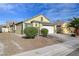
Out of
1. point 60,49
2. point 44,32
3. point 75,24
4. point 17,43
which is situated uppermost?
point 75,24

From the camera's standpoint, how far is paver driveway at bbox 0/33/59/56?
15.3 ft

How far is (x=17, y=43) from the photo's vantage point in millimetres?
4711

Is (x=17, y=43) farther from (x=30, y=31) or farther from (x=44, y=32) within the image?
(x=44, y=32)

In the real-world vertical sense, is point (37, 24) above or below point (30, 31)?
above

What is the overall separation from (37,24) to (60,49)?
1.99 feet

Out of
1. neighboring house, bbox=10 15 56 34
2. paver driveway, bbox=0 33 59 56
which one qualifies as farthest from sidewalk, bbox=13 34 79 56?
neighboring house, bbox=10 15 56 34

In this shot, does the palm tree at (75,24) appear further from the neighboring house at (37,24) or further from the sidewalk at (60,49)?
the neighboring house at (37,24)

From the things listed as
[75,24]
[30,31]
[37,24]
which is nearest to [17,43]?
[30,31]

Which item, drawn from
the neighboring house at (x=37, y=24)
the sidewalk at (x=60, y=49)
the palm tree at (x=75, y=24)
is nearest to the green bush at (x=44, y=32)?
the neighboring house at (x=37, y=24)

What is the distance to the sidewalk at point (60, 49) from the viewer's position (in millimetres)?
4676

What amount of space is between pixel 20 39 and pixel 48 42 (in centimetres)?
51

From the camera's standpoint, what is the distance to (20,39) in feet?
15.6

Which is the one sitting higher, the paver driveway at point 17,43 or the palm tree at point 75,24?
the palm tree at point 75,24

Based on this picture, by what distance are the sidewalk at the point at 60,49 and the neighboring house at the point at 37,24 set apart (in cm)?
22
